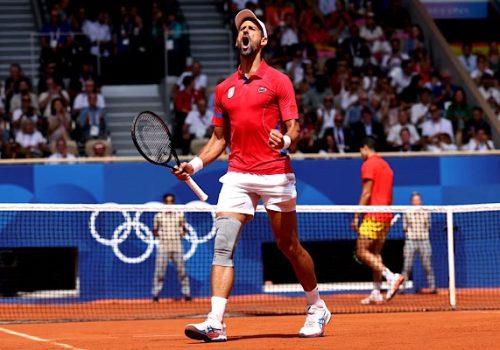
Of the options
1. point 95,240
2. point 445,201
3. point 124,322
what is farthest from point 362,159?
point 124,322

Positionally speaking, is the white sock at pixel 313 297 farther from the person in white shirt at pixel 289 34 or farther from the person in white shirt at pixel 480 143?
the person in white shirt at pixel 289 34

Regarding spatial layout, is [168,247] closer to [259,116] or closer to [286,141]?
[259,116]

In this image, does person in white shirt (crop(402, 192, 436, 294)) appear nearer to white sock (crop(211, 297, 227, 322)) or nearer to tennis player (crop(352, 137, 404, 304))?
tennis player (crop(352, 137, 404, 304))

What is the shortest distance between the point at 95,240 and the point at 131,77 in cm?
585

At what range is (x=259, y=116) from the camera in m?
11.0

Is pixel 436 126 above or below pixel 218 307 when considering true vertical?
above

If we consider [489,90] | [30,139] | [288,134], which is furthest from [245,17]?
[489,90]

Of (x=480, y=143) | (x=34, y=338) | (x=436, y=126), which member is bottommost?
(x=34, y=338)

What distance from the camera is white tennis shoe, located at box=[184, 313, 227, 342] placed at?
10406mm

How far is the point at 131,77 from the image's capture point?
79.4 feet

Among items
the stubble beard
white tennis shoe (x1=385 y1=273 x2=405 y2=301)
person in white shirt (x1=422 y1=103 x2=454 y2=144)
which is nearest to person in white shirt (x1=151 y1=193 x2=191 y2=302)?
white tennis shoe (x1=385 y1=273 x2=405 y2=301)

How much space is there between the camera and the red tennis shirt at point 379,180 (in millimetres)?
17797

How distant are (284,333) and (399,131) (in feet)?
33.1

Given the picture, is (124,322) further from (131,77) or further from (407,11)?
(407,11)
